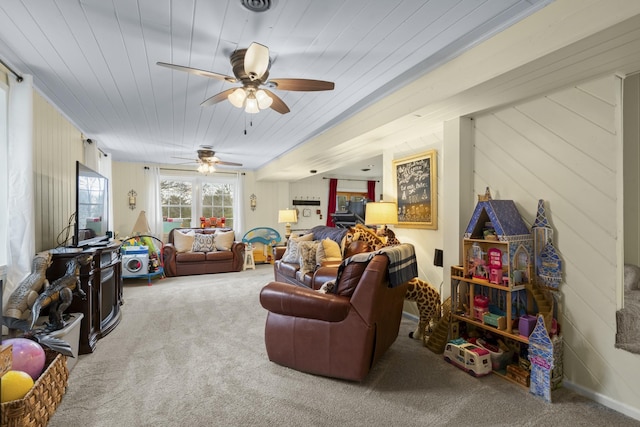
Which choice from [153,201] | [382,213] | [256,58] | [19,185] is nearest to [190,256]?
[153,201]

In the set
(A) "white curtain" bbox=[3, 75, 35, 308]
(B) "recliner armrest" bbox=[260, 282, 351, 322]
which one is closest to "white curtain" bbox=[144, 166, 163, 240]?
(A) "white curtain" bbox=[3, 75, 35, 308]

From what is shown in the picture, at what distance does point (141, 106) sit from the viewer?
3.51m

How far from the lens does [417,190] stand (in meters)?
3.66

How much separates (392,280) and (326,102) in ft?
6.44

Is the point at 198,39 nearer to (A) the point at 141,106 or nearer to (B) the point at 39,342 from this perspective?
(A) the point at 141,106

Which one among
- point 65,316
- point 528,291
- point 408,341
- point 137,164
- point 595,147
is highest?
point 137,164

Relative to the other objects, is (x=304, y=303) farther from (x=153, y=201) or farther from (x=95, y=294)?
(x=153, y=201)

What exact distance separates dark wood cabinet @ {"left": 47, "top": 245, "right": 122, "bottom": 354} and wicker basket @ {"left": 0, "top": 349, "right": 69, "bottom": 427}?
1.98ft

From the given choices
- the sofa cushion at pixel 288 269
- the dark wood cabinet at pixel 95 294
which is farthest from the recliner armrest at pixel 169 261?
the dark wood cabinet at pixel 95 294

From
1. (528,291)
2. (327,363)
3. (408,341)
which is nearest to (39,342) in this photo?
(327,363)

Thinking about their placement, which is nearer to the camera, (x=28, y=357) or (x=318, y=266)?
(x=28, y=357)

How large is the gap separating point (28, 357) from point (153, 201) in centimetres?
539

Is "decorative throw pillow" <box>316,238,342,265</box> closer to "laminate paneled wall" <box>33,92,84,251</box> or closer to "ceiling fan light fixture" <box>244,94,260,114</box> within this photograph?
"ceiling fan light fixture" <box>244,94,260,114</box>

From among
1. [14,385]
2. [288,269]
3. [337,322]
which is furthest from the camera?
[288,269]
